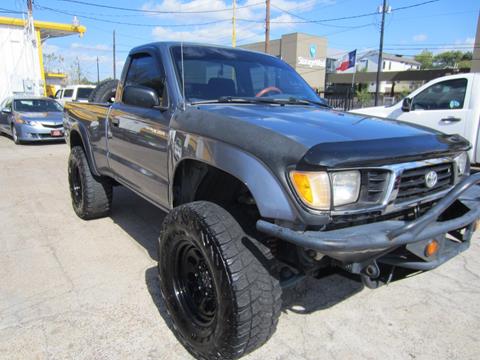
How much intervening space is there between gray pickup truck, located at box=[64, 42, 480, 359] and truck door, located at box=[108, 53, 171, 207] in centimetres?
2

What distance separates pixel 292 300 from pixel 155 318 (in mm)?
1014

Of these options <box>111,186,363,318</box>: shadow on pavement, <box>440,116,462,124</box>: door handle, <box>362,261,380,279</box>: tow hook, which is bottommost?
<box>111,186,363,318</box>: shadow on pavement

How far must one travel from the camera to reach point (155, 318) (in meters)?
2.74

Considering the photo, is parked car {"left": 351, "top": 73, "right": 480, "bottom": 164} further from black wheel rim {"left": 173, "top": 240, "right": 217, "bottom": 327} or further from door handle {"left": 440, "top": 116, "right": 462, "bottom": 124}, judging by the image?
black wheel rim {"left": 173, "top": 240, "right": 217, "bottom": 327}

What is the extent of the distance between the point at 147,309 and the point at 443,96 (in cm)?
633

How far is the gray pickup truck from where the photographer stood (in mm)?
1826

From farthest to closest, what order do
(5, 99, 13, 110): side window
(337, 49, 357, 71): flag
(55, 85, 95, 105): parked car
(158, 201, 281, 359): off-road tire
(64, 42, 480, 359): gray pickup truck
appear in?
1. (337, 49, 357, 71): flag
2. (55, 85, 95, 105): parked car
3. (5, 99, 13, 110): side window
4. (158, 201, 281, 359): off-road tire
5. (64, 42, 480, 359): gray pickup truck

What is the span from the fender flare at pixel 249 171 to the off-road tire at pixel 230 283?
24 centimetres

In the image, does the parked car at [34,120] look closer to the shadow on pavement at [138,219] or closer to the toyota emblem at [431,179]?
the shadow on pavement at [138,219]

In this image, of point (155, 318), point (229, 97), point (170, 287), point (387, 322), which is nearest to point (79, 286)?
point (155, 318)

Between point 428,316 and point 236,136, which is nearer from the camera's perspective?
point 236,136

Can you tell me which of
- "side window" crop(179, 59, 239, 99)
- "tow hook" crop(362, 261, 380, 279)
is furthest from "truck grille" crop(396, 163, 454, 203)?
"side window" crop(179, 59, 239, 99)

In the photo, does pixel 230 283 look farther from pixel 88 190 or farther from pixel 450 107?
pixel 450 107

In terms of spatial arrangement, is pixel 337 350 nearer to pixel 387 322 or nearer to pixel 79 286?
pixel 387 322
